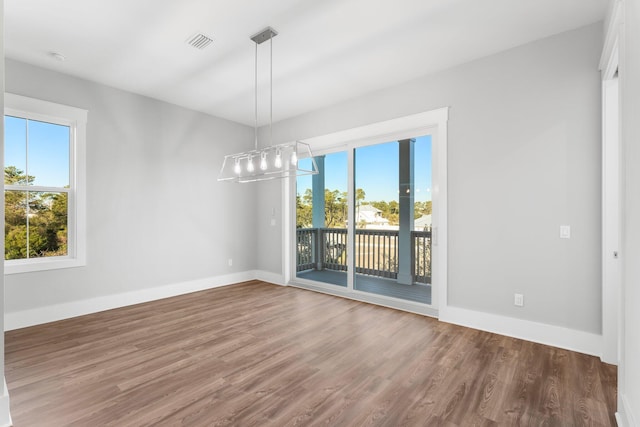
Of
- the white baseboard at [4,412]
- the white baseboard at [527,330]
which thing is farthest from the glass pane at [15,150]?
the white baseboard at [527,330]

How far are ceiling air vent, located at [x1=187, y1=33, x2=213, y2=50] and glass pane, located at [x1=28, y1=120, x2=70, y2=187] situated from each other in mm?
2096

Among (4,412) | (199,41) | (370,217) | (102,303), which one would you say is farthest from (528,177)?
(102,303)

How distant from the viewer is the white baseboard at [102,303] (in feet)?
10.9

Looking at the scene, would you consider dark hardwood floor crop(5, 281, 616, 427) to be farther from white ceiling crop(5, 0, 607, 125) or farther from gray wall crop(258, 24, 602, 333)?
white ceiling crop(5, 0, 607, 125)

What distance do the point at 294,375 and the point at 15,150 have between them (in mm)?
3852

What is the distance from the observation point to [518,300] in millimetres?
3033

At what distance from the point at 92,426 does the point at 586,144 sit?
13.7 feet

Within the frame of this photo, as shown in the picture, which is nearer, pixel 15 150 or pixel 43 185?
pixel 15 150

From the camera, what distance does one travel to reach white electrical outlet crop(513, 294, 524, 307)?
3.01 m

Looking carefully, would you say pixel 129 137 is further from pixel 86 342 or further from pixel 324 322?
pixel 324 322

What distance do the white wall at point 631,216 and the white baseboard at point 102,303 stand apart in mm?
4801

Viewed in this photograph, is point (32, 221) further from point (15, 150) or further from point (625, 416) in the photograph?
point (625, 416)

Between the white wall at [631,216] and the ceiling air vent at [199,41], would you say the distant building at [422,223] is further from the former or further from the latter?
the ceiling air vent at [199,41]

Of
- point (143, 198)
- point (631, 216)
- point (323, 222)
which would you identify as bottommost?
point (323, 222)
